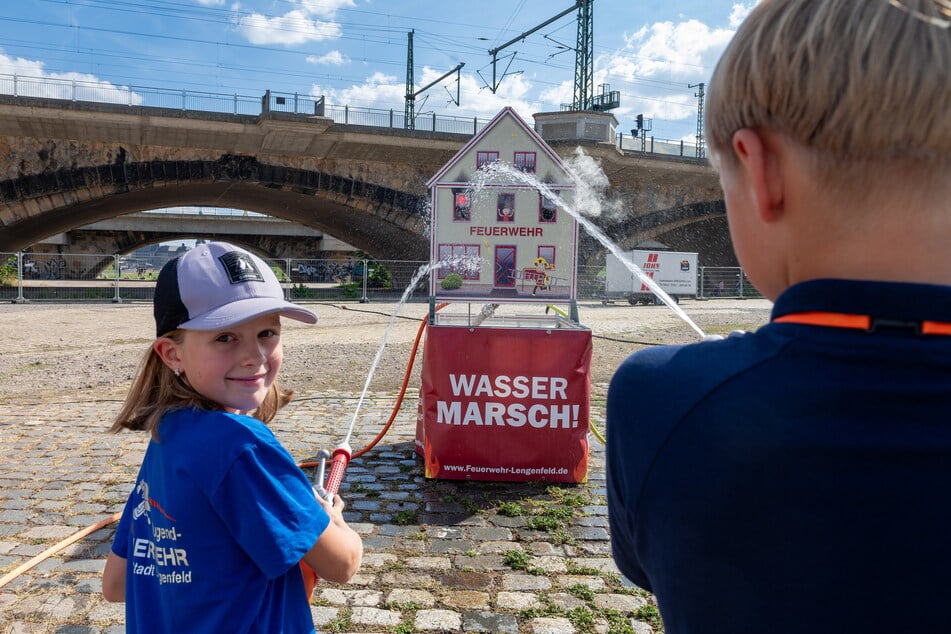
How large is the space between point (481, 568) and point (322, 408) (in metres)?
4.26

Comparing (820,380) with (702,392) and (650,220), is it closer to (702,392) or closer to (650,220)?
(702,392)

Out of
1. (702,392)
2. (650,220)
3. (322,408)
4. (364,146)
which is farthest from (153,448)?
(650,220)

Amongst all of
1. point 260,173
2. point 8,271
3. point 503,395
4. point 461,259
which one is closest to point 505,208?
point 461,259

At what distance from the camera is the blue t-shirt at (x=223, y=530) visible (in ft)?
4.89

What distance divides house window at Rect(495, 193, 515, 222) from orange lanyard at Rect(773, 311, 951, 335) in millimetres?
4684

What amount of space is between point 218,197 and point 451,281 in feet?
95.8

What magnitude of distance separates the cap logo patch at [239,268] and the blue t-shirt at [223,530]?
368mm

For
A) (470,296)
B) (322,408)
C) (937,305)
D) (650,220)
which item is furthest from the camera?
(650,220)

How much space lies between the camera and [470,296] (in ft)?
18.0

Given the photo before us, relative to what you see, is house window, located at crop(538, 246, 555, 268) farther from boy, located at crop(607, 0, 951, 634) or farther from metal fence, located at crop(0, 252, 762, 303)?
metal fence, located at crop(0, 252, 762, 303)

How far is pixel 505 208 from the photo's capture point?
5418 mm

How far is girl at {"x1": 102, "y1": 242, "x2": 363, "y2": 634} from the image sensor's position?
1499 mm

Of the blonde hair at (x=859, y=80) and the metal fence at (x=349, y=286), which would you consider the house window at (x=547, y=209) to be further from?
the metal fence at (x=349, y=286)

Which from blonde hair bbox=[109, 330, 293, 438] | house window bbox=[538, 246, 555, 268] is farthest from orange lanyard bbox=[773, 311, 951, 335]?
house window bbox=[538, 246, 555, 268]
